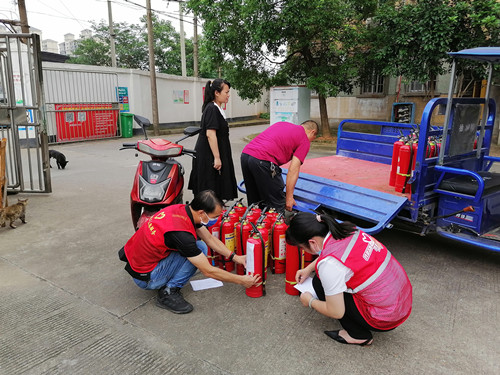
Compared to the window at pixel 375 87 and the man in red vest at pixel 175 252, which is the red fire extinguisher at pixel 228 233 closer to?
the man in red vest at pixel 175 252

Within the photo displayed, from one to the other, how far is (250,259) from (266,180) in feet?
3.44

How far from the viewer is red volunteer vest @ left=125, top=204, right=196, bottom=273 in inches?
109

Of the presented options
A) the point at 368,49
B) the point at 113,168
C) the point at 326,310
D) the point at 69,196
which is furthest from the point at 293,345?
the point at 368,49

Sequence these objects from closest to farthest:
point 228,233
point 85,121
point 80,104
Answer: point 228,233, point 80,104, point 85,121

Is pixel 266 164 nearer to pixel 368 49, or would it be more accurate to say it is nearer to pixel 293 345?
pixel 293 345

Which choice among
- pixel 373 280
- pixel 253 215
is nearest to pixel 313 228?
pixel 373 280

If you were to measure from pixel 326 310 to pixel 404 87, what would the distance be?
1569 centimetres

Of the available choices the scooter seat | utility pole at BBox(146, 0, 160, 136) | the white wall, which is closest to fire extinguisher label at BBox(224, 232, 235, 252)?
the scooter seat

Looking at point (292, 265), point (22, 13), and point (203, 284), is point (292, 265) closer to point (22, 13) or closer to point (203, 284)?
point (203, 284)

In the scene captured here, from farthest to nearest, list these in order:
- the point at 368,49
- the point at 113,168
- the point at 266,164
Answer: the point at 368,49
the point at 113,168
the point at 266,164

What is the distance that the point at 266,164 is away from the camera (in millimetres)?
3863

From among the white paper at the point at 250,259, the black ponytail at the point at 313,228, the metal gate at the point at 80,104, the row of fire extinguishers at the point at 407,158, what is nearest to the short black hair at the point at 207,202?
the white paper at the point at 250,259

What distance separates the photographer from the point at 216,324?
9.29 ft

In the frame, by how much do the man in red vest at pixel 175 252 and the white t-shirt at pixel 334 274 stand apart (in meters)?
0.82
